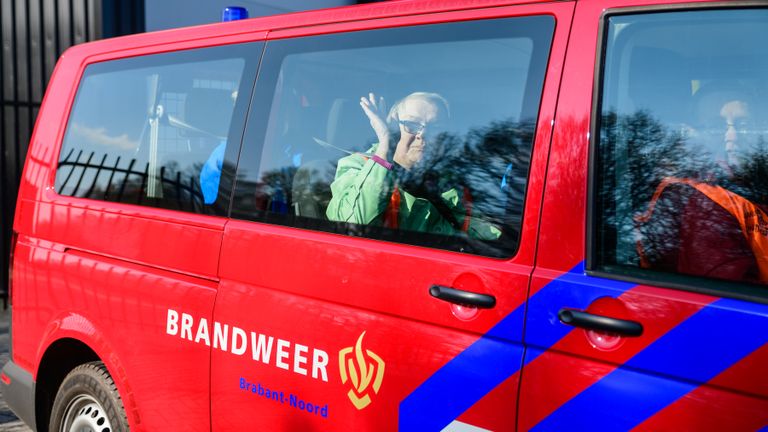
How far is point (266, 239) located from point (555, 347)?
107 centimetres

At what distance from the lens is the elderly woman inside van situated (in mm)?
2201

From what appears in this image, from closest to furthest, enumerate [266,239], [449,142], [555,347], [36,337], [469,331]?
[555,347]
[469,331]
[449,142]
[266,239]
[36,337]

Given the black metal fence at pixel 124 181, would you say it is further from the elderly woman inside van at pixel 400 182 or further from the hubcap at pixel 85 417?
the hubcap at pixel 85 417

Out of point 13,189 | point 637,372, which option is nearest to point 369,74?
point 637,372

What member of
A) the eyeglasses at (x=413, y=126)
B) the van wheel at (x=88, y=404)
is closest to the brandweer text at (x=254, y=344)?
the van wheel at (x=88, y=404)

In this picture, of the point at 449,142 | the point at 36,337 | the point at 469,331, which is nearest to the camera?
the point at 469,331

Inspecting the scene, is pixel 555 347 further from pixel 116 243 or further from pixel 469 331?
pixel 116 243

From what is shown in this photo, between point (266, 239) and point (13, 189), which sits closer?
point (266, 239)

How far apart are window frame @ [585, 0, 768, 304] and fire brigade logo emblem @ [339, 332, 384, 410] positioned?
66 centimetres

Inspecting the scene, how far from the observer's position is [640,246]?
186 centimetres

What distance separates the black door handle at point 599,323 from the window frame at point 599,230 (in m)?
0.10

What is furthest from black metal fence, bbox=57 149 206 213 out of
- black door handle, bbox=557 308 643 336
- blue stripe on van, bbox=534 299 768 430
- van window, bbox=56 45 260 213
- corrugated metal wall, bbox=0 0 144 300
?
corrugated metal wall, bbox=0 0 144 300

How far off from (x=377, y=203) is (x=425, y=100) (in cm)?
33

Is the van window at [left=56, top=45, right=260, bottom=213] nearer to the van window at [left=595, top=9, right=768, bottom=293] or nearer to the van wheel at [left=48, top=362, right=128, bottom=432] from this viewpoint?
the van wheel at [left=48, top=362, right=128, bottom=432]
